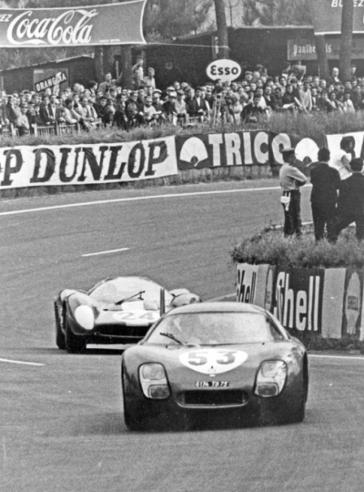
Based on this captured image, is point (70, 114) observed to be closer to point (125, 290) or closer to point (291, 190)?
point (291, 190)

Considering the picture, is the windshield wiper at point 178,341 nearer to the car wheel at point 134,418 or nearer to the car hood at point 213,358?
the car hood at point 213,358

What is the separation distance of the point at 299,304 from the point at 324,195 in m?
1.98

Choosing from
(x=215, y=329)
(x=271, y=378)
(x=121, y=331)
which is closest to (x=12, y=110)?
(x=121, y=331)

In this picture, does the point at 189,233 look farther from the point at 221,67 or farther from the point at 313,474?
the point at 313,474

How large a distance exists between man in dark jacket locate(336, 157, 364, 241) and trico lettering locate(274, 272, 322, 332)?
51.6 inches

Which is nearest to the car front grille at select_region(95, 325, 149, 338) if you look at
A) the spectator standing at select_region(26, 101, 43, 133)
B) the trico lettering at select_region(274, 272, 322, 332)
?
the trico lettering at select_region(274, 272, 322, 332)

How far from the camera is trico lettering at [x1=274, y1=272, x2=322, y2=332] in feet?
51.9

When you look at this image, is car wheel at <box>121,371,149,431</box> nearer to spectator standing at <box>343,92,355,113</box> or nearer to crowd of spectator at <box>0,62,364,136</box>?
crowd of spectator at <box>0,62,364,136</box>

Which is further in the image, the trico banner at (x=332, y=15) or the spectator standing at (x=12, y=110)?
the trico banner at (x=332, y=15)

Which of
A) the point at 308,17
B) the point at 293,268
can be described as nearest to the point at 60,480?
the point at 293,268

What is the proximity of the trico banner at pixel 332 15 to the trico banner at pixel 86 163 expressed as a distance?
632 inches

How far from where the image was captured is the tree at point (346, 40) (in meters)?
42.7

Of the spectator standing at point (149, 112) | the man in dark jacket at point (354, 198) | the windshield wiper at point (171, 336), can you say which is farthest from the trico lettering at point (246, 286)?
the spectator standing at point (149, 112)

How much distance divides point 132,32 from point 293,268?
72.8 feet
